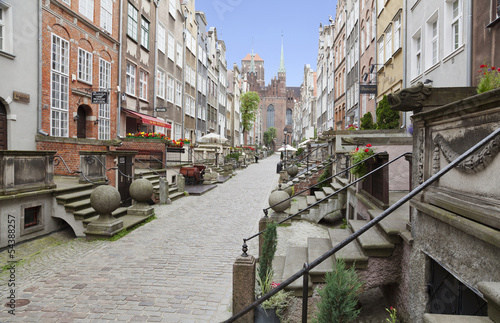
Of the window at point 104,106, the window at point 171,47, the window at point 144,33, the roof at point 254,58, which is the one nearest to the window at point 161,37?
the window at point 171,47

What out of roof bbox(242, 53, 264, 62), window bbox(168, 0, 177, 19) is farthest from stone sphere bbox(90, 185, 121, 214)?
roof bbox(242, 53, 264, 62)

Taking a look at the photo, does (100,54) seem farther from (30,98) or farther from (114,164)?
(114,164)

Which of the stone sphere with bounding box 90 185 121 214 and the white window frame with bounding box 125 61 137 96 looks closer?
the stone sphere with bounding box 90 185 121 214

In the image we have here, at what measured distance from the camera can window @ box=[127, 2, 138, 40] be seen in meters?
20.1

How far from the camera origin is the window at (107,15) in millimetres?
17312

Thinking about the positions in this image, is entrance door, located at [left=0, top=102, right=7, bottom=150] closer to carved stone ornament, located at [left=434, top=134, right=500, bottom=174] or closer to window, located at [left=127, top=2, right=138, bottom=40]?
window, located at [left=127, top=2, right=138, bottom=40]

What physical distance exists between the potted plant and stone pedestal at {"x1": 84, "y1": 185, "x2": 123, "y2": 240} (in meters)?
5.05

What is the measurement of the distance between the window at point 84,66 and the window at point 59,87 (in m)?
1.02

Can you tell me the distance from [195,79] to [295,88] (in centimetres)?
10274

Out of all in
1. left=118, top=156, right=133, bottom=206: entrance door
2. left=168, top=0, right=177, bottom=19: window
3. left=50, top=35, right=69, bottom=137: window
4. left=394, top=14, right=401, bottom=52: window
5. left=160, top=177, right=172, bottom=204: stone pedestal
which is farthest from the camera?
left=168, top=0, right=177, bottom=19: window

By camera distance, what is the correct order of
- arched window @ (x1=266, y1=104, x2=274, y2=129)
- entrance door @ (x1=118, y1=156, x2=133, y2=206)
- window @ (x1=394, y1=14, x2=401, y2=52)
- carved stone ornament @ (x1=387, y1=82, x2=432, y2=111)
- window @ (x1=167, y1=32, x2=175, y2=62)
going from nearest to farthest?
1. carved stone ornament @ (x1=387, y1=82, x2=432, y2=111)
2. entrance door @ (x1=118, y1=156, x2=133, y2=206)
3. window @ (x1=394, y1=14, x2=401, y2=52)
4. window @ (x1=167, y1=32, x2=175, y2=62)
5. arched window @ (x1=266, y1=104, x2=274, y2=129)

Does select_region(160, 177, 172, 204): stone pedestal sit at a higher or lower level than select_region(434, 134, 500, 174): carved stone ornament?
lower

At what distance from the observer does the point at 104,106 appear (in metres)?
17.7

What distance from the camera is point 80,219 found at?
8.47 metres
